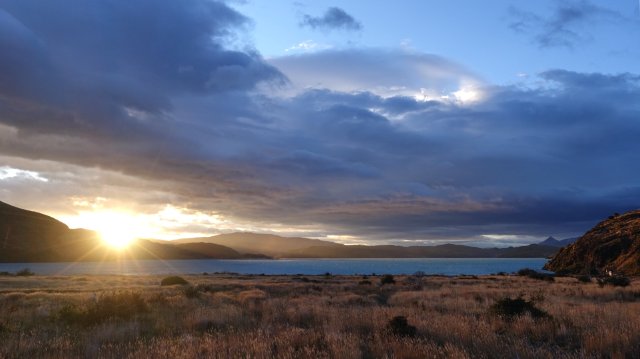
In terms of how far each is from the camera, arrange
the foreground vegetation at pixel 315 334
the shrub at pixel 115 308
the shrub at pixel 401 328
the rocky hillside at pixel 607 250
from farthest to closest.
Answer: the rocky hillside at pixel 607 250 → the shrub at pixel 115 308 → the shrub at pixel 401 328 → the foreground vegetation at pixel 315 334

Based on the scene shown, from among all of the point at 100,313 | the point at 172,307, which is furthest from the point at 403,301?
the point at 100,313

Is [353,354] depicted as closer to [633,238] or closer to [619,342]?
[619,342]

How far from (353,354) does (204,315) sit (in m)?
7.88

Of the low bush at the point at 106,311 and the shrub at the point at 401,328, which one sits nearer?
the shrub at the point at 401,328

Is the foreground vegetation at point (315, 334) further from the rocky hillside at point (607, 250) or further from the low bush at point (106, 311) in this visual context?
the rocky hillside at point (607, 250)

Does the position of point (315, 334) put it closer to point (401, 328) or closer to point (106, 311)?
point (401, 328)

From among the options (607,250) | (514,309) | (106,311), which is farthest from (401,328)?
(607,250)

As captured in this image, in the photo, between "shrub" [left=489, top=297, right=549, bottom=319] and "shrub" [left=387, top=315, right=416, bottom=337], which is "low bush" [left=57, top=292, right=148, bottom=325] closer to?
"shrub" [left=387, top=315, right=416, bottom=337]

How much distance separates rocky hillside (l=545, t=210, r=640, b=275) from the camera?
235ft

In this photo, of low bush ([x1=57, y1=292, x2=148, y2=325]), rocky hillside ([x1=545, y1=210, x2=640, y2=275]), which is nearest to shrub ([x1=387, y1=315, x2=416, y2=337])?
low bush ([x1=57, y1=292, x2=148, y2=325])

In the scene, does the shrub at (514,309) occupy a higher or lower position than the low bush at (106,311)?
higher

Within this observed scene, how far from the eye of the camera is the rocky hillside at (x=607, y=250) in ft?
235

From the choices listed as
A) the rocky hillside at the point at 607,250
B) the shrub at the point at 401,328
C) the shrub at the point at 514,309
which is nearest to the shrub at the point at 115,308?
the shrub at the point at 401,328

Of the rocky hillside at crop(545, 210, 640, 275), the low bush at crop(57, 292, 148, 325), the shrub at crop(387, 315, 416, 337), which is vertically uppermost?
the rocky hillside at crop(545, 210, 640, 275)
